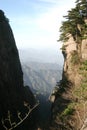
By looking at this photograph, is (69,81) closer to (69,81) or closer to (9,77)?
(69,81)

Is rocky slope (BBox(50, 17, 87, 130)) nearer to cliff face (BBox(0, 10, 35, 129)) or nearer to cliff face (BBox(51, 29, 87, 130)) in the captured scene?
cliff face (BBox(51, 29, 87, 130))

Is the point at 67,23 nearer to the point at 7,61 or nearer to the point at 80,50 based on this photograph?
the point at 80,50

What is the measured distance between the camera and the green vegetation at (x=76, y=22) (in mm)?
52344

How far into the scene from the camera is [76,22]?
54.1 meters

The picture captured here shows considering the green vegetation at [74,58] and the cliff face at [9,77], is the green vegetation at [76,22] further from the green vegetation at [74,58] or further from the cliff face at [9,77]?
the cliff face at [9,77]

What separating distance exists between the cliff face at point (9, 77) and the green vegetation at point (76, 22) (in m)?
11.4

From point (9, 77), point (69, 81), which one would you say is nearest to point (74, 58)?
point (69, 81)

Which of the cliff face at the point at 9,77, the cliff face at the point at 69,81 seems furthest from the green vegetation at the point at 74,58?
the cliff face at the point at 9,77

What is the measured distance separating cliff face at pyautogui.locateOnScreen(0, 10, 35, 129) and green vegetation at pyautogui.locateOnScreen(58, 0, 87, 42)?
1143 centimetres

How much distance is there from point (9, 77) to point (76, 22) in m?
18.0

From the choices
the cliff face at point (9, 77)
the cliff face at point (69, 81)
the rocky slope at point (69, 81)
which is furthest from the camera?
the cliff face at point (9, 77)

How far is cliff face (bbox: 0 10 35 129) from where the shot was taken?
44.3 meters

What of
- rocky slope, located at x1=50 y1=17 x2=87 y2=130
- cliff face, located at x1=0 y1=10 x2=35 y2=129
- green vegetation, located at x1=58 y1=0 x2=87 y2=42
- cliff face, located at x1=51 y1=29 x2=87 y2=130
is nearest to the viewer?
rocky slope, located at x1=50 y1=17 x2=87 y2=130

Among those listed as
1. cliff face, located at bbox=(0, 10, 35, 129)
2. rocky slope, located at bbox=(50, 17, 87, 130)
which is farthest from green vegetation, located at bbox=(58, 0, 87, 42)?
cliff face, located at bbox=(0, 10, 35, 129)
